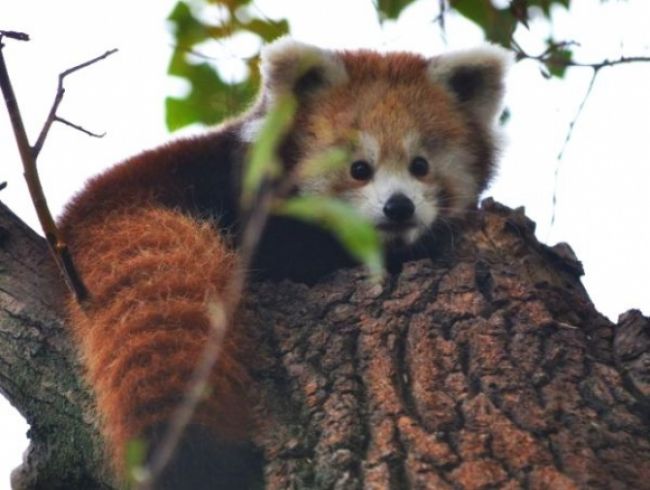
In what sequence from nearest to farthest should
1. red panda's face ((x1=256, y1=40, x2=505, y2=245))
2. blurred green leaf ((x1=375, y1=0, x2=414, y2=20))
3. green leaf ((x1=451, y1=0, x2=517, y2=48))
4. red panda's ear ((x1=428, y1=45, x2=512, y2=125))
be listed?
blurred green leaf ((x1=375, y1=0, x2=414, y2=20)), green leaf ((x1=451, y1=0, x2=517, y2=48)), red panda's face ((x1=256, y1=40, x2=505, y2=245)), red panda's ear ((x1=428, y1=45, x2=512, y2=125))

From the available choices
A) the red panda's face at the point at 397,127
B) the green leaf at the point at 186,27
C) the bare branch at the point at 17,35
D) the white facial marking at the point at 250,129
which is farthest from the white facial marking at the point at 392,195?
the bare branch at the point at 17,35

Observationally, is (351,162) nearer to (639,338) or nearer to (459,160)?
(459,160)

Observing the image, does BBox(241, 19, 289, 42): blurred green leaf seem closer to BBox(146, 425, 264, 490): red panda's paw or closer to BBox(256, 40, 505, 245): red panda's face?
BBox(256, 40, 505, 245): red panda's face

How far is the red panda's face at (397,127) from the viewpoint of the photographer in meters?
3.89

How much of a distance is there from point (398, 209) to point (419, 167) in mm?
388

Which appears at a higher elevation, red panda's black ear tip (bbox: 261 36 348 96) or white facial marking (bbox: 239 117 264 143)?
red panda's black ear tip (bbox: 261 36 348 96)

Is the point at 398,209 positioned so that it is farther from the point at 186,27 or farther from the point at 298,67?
the point at 186,27

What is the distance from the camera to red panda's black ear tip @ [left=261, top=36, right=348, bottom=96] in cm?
400

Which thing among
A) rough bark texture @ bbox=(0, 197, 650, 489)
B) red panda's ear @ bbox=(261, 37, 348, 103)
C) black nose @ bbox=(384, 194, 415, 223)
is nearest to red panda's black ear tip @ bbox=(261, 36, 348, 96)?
red panda's ear @ bbox=(261, 37, 348, 103)

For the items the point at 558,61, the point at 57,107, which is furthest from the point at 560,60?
the point at 57,107

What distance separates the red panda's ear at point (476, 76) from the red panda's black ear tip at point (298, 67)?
43 cm

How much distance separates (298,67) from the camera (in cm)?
405

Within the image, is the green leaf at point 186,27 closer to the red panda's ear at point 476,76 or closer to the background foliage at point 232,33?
the background foliage at point 232,33

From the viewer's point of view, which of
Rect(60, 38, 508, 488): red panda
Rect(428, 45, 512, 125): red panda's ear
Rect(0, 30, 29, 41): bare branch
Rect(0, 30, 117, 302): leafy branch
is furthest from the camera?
Rect(428, 45, 512, 125): red panda's ear
